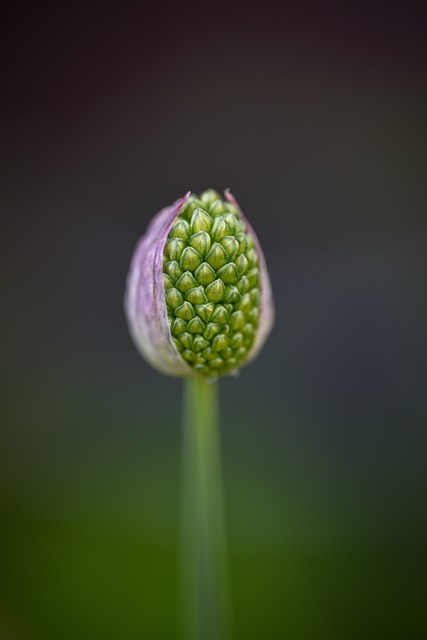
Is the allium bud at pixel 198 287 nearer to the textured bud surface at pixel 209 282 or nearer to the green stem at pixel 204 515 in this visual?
the textured bud surface at pixel 209 282

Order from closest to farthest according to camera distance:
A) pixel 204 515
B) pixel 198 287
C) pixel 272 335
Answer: pixel 198 287 < pixel 204 515 < pixel 272 335

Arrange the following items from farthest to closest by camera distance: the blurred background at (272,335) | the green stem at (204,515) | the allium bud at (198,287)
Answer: the blurred background at (272,335)
the green stem at (204,515)
the allium bud at (198,287)

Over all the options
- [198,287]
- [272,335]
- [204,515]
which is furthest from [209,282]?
[272,335]

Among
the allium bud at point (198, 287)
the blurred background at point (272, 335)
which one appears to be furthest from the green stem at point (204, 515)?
the blurred background at point (272, 335)

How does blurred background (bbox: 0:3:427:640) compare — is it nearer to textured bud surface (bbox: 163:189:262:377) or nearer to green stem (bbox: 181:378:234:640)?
green stem (bbox: 181:378:234:640)

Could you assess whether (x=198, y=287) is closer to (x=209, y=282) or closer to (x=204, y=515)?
(x=209, y=282)

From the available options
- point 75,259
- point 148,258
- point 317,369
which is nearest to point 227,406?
point 317,369

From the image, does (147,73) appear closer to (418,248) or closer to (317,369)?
(418,248)
